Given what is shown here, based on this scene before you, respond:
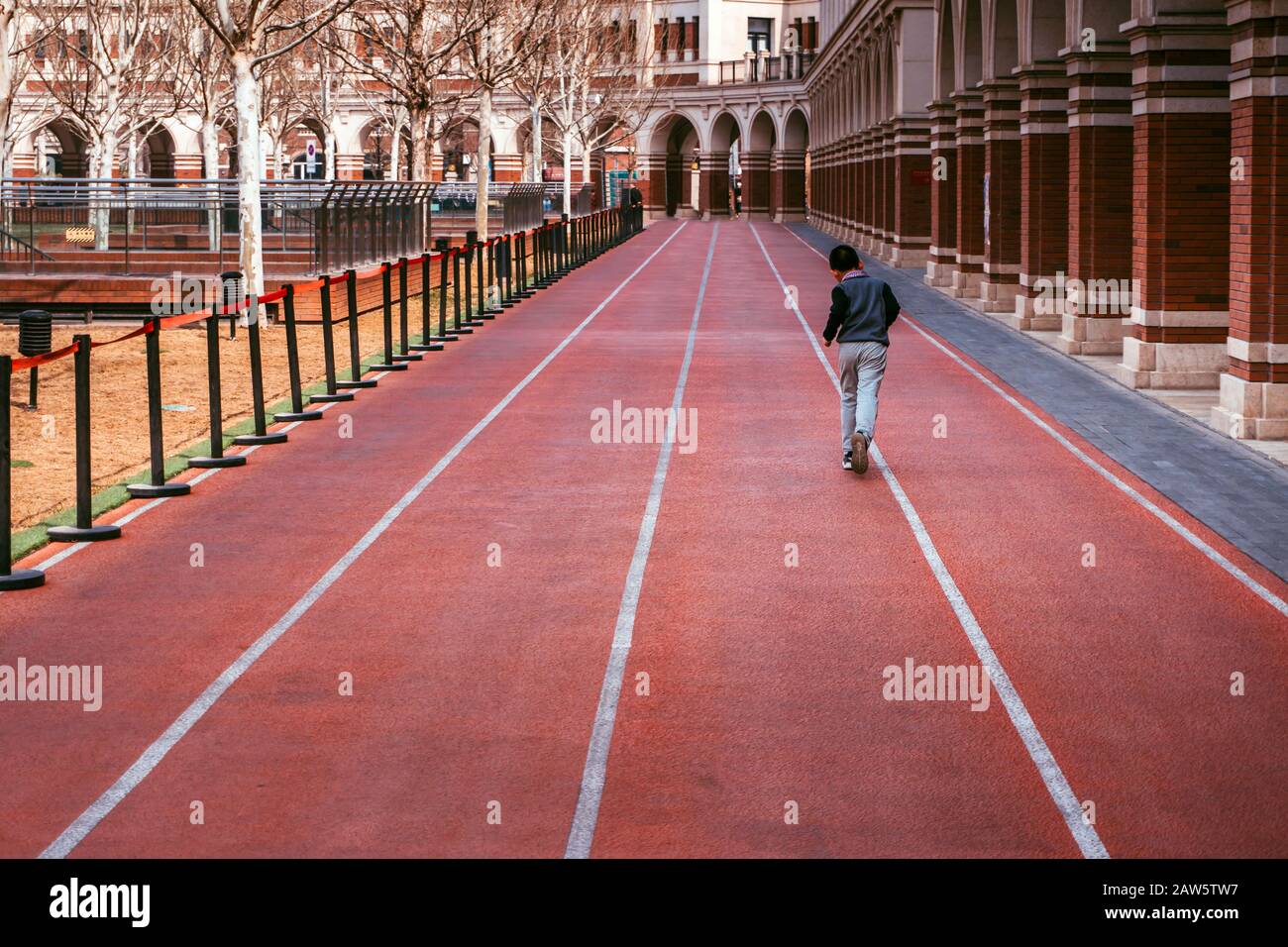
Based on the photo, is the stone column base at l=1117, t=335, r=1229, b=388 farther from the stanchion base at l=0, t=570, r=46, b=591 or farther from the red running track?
the stanchion base at l=0, t=570, r=46, b=591

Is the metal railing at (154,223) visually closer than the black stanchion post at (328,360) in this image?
No

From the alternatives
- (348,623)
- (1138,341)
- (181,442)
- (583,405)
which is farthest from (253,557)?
(1138,341)

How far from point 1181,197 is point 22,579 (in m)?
13.1

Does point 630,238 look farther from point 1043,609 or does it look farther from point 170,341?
point 1043,609

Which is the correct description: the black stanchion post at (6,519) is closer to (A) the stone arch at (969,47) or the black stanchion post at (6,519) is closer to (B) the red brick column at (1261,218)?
(B) the red brick column at (1261,218)

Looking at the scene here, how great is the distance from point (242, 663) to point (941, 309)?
78.2 ft

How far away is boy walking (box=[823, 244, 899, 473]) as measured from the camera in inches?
566

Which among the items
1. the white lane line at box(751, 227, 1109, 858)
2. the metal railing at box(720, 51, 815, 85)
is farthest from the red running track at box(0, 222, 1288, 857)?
the metal railing at box(720, 51, 815, 85)

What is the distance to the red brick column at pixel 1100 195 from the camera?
22.6 m

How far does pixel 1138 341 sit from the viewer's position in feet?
65.2

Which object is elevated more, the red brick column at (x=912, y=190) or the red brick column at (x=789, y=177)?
the red brick column at (x=789, y=177)

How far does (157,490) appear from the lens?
1352 cm

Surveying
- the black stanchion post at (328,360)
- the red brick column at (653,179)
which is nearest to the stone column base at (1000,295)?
the black stanchion post at (328,360)

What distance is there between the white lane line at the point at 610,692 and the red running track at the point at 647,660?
1.0 inches
